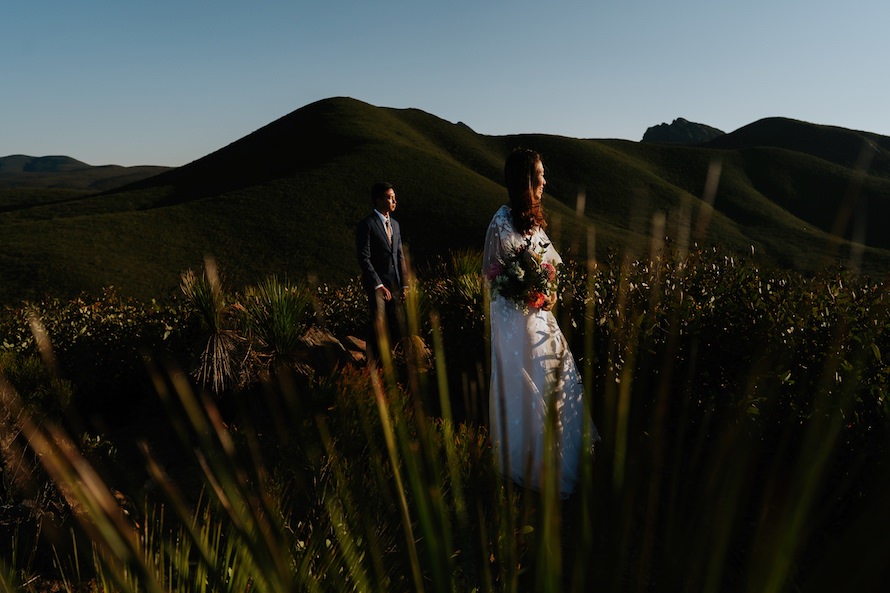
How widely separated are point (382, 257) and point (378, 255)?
0.06 meters

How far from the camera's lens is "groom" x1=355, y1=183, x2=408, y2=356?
7555 millimetres

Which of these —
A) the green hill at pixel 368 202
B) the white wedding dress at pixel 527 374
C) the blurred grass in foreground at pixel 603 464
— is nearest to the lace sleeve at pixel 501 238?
the white wedding dress at pixel 527 374

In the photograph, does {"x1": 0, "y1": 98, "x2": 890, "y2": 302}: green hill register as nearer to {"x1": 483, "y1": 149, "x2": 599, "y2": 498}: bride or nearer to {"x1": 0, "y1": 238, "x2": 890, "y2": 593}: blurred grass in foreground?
{"x1": 0, "y1": 238, "x2": 890, "y2": 593}: blurred grass in foreground

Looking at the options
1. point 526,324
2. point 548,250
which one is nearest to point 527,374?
point 526,324

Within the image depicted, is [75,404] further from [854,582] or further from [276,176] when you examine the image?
[276,176]

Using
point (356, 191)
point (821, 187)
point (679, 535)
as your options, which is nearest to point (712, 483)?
point (679, 535)

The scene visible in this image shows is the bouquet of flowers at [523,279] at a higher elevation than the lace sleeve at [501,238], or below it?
below

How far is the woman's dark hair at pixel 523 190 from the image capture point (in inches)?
190

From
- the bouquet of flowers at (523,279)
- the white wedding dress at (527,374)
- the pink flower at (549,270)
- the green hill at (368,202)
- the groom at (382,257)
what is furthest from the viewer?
the green hill at (368,202)

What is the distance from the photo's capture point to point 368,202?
64125mm

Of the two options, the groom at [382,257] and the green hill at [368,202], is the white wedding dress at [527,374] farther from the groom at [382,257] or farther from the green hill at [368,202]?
the green hill at [368,202]

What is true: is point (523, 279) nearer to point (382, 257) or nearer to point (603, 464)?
point (382, 257)

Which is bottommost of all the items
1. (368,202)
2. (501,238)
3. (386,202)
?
(501,238)

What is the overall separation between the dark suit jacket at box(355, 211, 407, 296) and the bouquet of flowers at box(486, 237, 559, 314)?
9.22 ft
